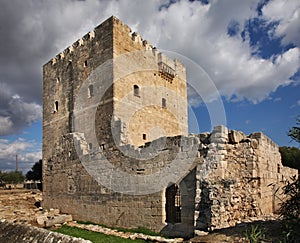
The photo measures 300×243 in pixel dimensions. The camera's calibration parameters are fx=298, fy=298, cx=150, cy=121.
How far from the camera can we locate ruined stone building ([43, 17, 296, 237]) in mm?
8703

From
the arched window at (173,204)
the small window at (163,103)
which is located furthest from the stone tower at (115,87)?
the arched window at (173,204)

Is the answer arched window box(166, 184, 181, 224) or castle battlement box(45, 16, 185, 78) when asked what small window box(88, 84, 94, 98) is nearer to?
castle battlement box(45, 16, 185, 78)

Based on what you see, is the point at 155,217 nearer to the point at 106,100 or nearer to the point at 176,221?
the point at 176,221

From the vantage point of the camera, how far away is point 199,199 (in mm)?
8055

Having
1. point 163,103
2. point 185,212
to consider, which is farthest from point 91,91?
point 185,212

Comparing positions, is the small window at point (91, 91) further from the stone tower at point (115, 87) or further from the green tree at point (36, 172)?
the green tree at point (36, 172)

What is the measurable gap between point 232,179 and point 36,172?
130 feet

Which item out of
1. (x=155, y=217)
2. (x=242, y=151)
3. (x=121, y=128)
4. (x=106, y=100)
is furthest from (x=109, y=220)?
(x=106, y=100)

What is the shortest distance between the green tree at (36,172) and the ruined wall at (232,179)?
37.3 m

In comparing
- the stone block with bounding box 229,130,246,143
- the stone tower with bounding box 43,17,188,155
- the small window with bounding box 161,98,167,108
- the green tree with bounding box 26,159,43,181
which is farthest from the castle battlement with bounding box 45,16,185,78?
the green tree with bounding box 26,159,43,181

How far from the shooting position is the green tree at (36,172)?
4188 centimetres

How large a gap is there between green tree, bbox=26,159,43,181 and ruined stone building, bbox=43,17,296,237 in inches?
852

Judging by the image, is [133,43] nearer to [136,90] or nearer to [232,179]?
[136,90]

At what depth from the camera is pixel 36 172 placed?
42688 mm
